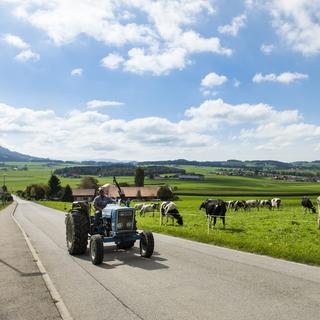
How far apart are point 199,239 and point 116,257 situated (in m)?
5.48

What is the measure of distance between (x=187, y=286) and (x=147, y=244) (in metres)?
4.48

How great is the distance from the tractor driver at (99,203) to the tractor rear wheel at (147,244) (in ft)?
7.98

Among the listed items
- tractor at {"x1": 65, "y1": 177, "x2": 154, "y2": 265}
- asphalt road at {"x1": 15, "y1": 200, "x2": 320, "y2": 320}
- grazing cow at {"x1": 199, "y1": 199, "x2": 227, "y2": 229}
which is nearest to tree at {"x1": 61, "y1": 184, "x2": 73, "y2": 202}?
grazing cow at {"x1": 199, "y1": 199, "x2": 227, "y2": 229}

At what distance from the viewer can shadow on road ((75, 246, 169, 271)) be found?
514 inches

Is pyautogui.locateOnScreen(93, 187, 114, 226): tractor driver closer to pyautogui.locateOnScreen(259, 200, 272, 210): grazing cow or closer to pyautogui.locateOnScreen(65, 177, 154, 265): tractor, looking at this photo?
pyautogui.locateOnScreen(65, 177, 154, 265): tractor

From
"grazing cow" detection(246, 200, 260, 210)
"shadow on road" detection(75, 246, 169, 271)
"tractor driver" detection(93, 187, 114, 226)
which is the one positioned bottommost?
"grazing cow" detection(246, 200, 260, 210)

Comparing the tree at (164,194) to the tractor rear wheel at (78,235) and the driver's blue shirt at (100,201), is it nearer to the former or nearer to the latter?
the driver's blue shirt at (100,201)

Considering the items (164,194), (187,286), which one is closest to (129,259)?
(187,286)

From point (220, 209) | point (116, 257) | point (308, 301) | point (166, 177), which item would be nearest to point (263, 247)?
point (116, 257)

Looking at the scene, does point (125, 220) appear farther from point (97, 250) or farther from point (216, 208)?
point (216, 208)

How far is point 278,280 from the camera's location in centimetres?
1037

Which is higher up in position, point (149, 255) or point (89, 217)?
point (89, 217)

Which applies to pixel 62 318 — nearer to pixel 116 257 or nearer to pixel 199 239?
pixel 116 257

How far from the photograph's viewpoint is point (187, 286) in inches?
396
